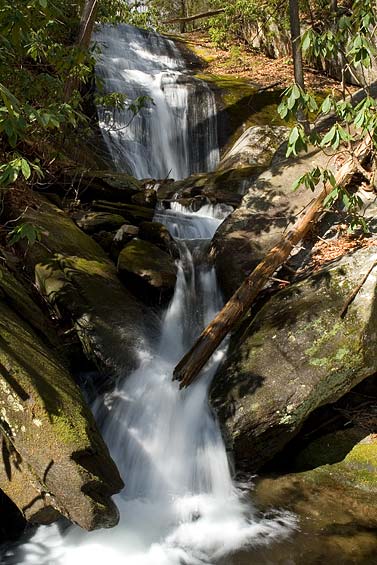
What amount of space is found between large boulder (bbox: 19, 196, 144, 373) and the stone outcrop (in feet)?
6.29

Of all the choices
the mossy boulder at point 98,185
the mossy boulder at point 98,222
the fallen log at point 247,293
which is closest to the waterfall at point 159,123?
the mossy boulder at point 98,185

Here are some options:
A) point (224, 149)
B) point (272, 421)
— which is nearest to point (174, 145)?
point (224, 149)

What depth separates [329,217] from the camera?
7.22 meters

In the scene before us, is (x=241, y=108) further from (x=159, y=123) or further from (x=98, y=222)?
(x=98, y=222)

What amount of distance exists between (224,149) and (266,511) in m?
11.9

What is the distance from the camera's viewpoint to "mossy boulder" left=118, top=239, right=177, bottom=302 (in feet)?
22.8

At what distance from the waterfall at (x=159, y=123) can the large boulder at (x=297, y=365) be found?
8232mm

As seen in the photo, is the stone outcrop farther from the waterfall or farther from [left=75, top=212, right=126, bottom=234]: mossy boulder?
the waterfall

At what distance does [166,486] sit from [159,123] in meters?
12.1

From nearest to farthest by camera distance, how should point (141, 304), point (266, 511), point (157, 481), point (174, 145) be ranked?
1. point (266, 511)
2. point (157, 481)
3. point (141, 304)
4. point (174, 145)

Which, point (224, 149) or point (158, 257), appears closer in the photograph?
point (158, 257)

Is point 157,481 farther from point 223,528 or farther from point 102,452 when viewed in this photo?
point 102,452

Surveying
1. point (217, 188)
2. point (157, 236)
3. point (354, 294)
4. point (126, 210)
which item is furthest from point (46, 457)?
point (217, 188)

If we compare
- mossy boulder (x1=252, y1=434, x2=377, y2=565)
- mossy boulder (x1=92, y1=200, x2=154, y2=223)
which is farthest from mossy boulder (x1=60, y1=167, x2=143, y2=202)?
mossy boulder (x1=252, y1=434, x2=377, y2=565)
